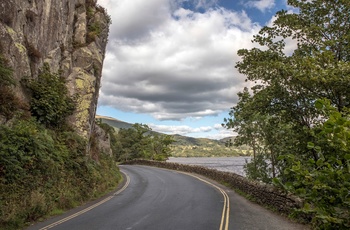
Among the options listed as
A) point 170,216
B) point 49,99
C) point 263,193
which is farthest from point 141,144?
point 170,216

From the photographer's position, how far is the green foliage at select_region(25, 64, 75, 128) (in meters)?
18.8

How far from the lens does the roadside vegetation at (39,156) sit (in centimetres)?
1232

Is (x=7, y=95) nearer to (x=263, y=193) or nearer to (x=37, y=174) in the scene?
(x=37, y=174)

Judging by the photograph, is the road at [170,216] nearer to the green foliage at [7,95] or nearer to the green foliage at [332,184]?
the green foliage at [7,95]

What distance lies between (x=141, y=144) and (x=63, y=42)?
63.6m

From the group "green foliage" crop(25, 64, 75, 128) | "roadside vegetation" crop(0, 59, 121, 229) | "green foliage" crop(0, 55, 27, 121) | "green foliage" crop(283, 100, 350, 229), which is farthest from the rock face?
"green foliage" crop(283, 100, 350, 229)

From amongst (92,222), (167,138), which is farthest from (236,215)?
(167,138)

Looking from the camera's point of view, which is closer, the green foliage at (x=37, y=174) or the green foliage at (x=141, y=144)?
the green foliage at (x=37, y=174)

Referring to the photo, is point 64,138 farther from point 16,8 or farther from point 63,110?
point 16,8

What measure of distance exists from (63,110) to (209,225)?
14.0m

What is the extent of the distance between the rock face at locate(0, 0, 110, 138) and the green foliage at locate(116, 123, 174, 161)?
53572 millimetres

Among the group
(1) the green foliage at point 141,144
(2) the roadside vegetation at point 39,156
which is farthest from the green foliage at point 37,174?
(1) the green foliage at point 141,144

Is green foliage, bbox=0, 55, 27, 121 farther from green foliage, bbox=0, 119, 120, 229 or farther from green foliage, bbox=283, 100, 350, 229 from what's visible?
green foliage, bbox=283, 100, 350, 229

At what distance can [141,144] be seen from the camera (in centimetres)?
8738
